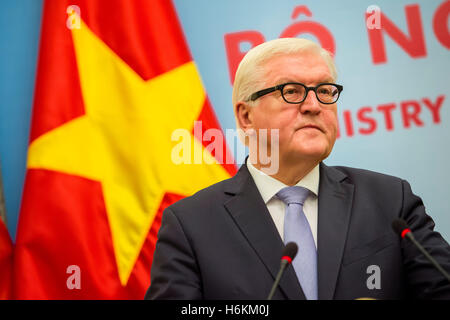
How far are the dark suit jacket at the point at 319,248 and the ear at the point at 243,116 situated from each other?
25 cm

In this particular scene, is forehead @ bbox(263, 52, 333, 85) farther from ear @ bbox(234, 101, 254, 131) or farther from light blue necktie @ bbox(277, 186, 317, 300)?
light blue necktie @ bbox(277, 186, 317, 300)

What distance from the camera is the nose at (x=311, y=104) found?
1515 mm

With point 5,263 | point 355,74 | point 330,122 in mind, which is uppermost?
point 355,74

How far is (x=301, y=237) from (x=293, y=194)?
0.16 m

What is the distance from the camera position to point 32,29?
2.56 metres

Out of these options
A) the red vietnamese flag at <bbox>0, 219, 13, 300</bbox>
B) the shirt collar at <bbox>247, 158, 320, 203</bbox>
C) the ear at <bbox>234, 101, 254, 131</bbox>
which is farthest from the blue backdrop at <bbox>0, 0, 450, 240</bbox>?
the shirt collar at <bbox>247, 158, 320, 203</bbox>

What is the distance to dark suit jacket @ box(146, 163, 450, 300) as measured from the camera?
1.34 m

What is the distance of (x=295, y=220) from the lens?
1.45 m

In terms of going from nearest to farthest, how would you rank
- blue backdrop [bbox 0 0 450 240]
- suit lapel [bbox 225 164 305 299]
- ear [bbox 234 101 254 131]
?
suit lapel [bbox 225 164 305 299]
ear [bbox 234 101 254 131]
blue backdrop [bbox 0 0 450 240]

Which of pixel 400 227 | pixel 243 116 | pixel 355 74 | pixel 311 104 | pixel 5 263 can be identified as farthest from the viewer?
pixel 355 74

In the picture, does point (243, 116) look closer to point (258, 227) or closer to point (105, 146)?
point (258, 227)

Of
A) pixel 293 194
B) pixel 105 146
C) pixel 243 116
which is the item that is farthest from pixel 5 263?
pixel 293 194
